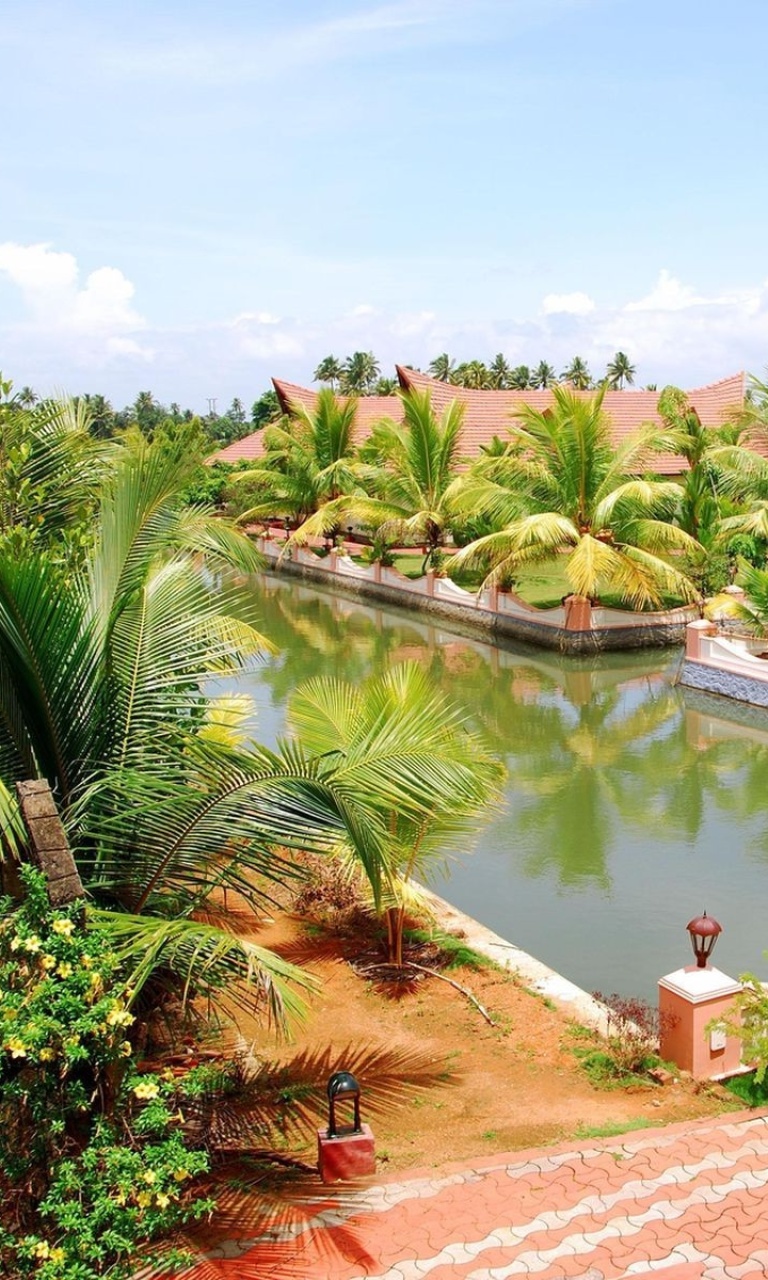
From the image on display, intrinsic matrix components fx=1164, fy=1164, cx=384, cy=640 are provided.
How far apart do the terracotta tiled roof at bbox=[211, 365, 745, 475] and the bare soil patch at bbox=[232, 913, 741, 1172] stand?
23.6 meters

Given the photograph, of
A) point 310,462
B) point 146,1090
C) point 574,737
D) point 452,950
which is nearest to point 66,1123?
point 146,1090

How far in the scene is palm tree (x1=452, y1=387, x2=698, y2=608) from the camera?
58.6 ft

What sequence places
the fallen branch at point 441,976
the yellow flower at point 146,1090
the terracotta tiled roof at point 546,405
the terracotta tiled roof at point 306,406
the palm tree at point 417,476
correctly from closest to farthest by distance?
1. the yellow flower at point 146,1090
2. the fallen branch at point 441,976
3. the palm tree at point 417,476
4. the terracotta tiled roof at point 546,405
5. the terracotta tiled roof at point 306,406

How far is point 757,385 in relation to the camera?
59.7 feet

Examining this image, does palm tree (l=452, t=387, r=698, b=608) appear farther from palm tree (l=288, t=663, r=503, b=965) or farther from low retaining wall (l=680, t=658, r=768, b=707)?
palm tree (l=288, t=663, r=503, b=965)

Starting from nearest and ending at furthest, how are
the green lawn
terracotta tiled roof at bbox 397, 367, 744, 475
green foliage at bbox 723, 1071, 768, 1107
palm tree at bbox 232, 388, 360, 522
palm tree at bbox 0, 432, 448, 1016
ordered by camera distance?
palm tree at bbox 0, 432, 448, 1016 → green foliage at bbox 723, 1071, 768, 1107 → the green lawn → palm tree at bbox 232, 388, 360, 522 → terracotta tiled roof at bbox 397, 367, 744, 475

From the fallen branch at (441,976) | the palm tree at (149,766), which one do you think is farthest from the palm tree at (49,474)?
the fallen branch at (441,976)

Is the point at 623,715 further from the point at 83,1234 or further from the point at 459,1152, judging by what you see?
the point at 83,1234

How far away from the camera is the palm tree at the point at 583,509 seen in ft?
58.6

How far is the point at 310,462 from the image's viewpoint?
27.7 m

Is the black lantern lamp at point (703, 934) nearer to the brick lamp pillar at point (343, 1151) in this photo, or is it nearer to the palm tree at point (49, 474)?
the brick lamp pillar at point (343, 1151)

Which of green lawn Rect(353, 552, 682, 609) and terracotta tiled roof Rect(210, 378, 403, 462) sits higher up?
terracotta tiled roof Rect(210, 378, 403, 462)

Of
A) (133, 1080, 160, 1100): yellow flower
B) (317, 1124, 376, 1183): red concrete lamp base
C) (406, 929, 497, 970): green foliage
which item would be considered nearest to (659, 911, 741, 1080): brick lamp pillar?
(406, 929, 497, 970): green foliage

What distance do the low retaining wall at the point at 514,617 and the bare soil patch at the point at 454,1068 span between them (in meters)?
11.8
